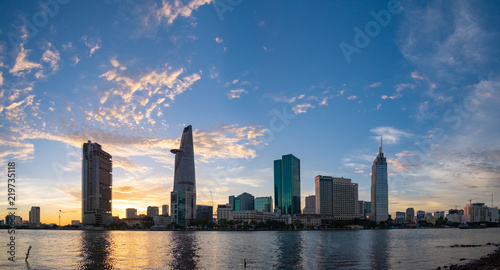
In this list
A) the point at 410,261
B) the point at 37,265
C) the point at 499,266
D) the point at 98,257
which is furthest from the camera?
the point at 98,257

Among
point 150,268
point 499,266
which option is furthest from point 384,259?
point 150,268

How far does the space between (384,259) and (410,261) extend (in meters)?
5.98

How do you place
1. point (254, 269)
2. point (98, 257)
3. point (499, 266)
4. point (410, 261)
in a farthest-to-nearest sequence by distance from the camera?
1. point (98, 257)
2. point (410, 261)
3. point (254, 269)
4. point (499, 266)

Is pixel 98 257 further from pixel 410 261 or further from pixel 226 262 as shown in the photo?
pixel 410 261

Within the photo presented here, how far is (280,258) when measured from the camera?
3745 inches

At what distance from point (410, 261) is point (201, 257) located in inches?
2029

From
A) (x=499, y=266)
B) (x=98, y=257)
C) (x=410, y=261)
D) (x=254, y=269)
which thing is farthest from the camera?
(x=98, y=257)

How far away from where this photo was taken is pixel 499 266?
212 ft

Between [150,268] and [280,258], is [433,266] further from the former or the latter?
[150,268]

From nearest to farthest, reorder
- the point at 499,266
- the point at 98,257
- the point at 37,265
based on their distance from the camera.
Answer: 1. the point at 499,266
2. the point at 37,265
3. the point at 98,257

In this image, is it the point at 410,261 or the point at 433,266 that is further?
the point at 410,261

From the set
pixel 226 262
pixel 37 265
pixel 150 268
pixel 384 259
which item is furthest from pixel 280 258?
pixel 37 265

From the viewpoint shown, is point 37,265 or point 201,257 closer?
point 37,265

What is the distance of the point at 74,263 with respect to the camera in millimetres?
86062
